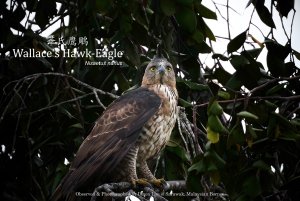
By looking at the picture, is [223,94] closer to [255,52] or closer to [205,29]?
[255,52]

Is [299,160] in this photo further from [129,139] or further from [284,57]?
[129,139]

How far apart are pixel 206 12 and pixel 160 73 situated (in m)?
0.99

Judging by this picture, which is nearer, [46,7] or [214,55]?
[214,55]

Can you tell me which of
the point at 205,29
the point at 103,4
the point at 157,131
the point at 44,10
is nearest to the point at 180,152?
the point at 157,131

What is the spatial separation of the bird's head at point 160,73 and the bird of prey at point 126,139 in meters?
0.02

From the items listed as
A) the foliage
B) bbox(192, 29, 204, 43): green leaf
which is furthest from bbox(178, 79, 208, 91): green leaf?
bbox(192, 29, 204, 43): green leaf

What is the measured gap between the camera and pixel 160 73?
460 centimetres

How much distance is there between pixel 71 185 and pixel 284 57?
154 centimetres

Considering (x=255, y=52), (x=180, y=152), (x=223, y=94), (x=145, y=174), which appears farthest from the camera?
(x=145, y=174)

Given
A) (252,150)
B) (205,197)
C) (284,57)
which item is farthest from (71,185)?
(284,57)

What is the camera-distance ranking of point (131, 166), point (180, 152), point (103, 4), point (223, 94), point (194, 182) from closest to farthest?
point (194, 182)
point (223, 94)
point (103, 4)
point (180, 152)
point (131, 166)

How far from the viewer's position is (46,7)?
14.3ft

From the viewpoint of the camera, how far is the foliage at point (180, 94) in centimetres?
300

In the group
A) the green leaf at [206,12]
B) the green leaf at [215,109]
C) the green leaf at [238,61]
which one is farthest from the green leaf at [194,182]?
the green leaf at [206,12]
